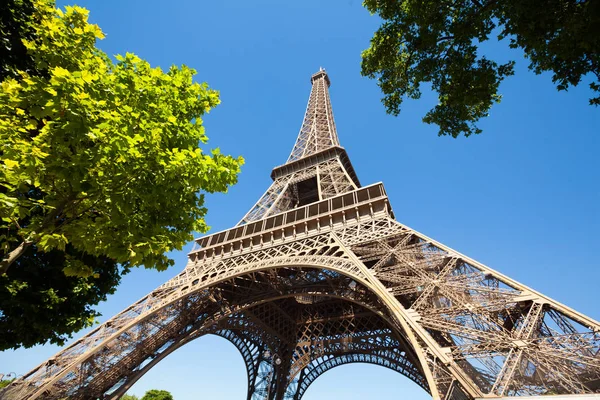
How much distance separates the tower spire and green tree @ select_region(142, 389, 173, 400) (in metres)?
31.1

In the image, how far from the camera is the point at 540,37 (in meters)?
5.80

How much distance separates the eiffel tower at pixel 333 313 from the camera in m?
8.58

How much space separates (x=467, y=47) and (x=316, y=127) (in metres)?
27.8

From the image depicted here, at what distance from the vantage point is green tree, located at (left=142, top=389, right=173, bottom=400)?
120ft

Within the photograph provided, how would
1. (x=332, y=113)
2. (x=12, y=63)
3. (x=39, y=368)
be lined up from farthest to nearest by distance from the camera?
(x=332, y=113) < (x=39, y=368) < (x=12, y=63)

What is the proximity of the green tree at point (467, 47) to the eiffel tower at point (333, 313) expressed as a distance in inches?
232

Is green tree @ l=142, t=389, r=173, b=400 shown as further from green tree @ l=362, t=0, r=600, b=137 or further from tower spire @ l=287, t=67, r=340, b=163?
green tree @ l=362, t=0, r=600, b=137

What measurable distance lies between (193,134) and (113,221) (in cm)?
216

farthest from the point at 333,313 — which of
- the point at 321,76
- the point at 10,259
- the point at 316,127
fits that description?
the point at 321,76

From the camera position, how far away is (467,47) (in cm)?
739

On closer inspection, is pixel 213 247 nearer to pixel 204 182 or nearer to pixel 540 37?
pixel 204 182

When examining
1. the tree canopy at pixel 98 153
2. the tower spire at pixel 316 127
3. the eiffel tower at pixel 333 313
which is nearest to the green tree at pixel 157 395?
the eiffel tower at pixel 333 313

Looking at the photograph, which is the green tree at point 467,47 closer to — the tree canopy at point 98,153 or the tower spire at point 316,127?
the tree canopy at point 98,153

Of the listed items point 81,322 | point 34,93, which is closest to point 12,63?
point 34,93
